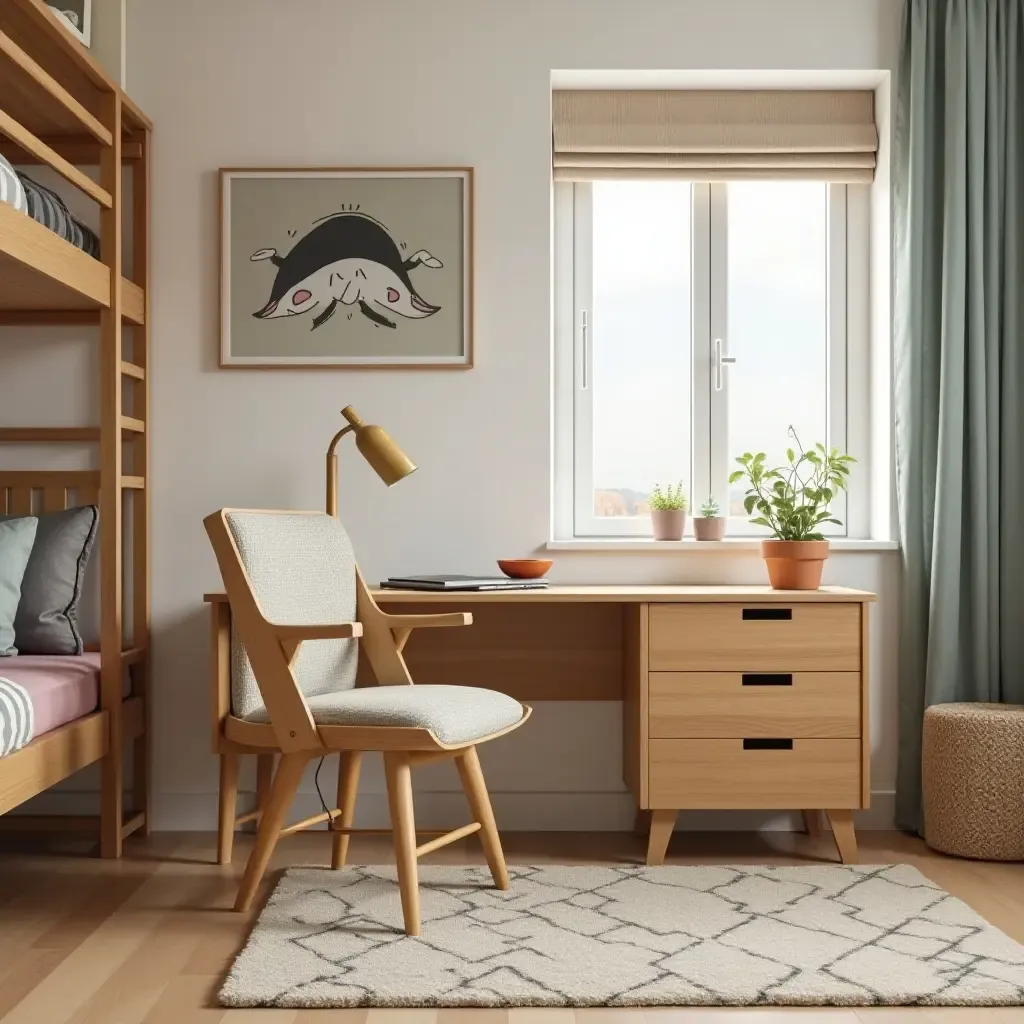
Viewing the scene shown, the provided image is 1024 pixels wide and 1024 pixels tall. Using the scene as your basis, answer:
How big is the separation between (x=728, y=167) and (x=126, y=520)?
2074 millimetres

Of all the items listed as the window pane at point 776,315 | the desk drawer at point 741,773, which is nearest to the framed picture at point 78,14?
the window pane at point 776,315

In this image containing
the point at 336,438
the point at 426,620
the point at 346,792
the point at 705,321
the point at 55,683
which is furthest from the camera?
the point at 705,321

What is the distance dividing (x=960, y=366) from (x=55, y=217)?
2421mm

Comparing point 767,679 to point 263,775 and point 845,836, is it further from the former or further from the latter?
point 263,775

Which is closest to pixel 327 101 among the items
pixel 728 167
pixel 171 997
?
pixel 728 167

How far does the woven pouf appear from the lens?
2945 millimetres

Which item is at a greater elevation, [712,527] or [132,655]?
[712,527]

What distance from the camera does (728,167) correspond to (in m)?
3.48

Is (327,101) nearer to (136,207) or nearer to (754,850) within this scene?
(136,207)

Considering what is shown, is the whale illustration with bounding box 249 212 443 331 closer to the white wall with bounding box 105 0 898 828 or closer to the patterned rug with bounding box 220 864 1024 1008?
the white wall with bounding box 105 0 898 828

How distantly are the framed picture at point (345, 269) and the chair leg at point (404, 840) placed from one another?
1.36 metres

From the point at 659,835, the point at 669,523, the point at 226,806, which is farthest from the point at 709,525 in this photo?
the point at 226,806

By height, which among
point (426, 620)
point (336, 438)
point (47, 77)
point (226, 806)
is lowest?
point (226, 806)

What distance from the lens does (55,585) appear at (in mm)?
2988
